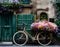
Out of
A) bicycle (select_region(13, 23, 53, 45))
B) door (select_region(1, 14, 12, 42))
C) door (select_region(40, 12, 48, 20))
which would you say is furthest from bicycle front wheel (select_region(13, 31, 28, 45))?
door (select_region(40, 12, 48, 20))

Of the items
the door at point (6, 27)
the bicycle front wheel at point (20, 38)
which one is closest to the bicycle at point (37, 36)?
the bicycle front wheel at point (20, 38)

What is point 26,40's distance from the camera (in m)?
19.2

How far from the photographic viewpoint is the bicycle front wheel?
63.2 feet

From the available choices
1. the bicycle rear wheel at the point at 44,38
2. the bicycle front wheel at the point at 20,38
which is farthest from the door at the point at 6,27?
the bicycle rear wheel at the point at 44,38

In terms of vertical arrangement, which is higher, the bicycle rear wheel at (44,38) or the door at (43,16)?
the door at (43,16)

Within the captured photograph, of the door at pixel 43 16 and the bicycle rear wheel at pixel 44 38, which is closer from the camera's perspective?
the bicycle rear wheel at pixel 44 38

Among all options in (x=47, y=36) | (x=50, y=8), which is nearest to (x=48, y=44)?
(x=47, y=36)

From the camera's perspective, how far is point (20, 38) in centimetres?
1939

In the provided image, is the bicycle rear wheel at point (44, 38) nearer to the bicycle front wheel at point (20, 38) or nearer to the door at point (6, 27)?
the bicycle front wheel at point (20, 38)

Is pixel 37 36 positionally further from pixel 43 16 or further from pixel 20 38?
pixel 43 16

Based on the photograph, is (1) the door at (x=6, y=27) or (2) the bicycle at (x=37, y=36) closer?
(2) the bicycle at (x=37, y=36)

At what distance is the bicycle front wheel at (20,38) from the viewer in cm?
1927

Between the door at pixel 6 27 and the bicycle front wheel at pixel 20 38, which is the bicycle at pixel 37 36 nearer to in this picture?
the bicycle front wheel at pixel 20 38

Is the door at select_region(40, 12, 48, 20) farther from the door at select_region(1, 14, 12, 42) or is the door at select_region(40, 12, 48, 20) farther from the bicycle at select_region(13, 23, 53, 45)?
the door at select_region(1, 14, 12, 42)
